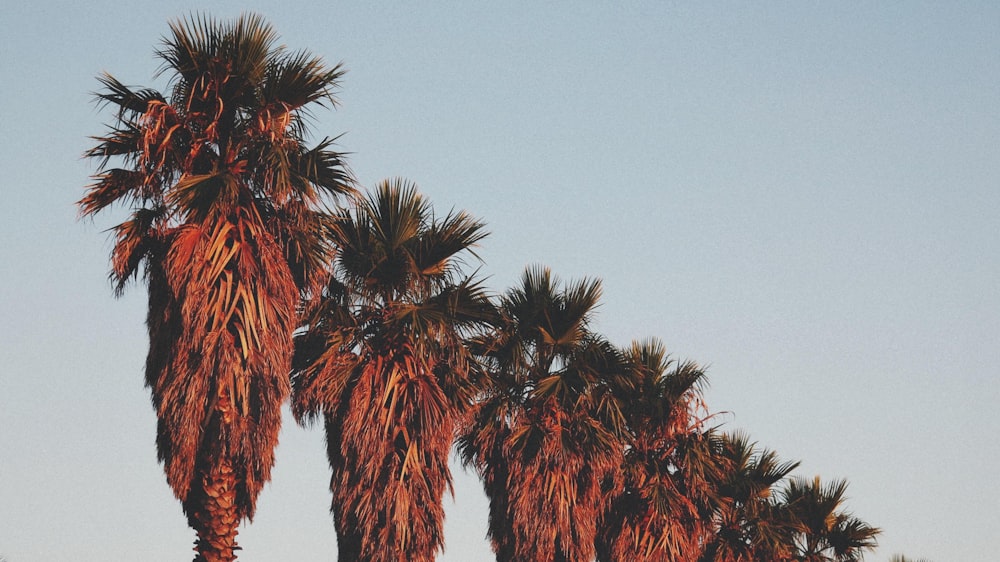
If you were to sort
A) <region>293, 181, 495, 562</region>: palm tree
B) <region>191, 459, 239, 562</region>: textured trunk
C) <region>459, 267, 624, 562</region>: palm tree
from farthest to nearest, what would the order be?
<region>459, 267, 624, 562</region>: palm tree, <region>293, 181, 495, 562</region>: palm tree, <region>191, 459, 239, 562</region>: textured trunk

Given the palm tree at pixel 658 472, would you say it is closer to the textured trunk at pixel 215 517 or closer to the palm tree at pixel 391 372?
the palm tree at pixel 391 372

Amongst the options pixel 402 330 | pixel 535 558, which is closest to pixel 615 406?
pixel 535 558

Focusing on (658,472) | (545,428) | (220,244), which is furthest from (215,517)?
(658,472)

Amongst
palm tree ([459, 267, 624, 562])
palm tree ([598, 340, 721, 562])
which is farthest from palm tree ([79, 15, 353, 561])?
palm tree ([598, 340, 721, 562])

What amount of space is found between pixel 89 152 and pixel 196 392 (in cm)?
408

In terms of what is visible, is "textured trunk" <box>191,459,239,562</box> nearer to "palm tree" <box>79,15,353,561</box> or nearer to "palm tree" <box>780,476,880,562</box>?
"palm tree" <box>79,15,353,561</box>

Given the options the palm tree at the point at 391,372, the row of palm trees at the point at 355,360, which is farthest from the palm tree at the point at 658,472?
the palm tree at the point at 391,372

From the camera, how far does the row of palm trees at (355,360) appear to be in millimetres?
16734

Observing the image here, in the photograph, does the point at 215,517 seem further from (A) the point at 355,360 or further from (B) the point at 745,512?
(B) the point at 745,512

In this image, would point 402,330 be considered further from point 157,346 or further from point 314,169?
point 157,346

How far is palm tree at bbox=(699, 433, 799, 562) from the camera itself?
30.5m

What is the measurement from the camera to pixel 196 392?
16250 mm

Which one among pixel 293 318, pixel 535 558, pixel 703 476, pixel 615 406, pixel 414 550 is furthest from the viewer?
pixel 703 476

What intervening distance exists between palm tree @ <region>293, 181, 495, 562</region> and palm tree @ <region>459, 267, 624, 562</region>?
2.92m
